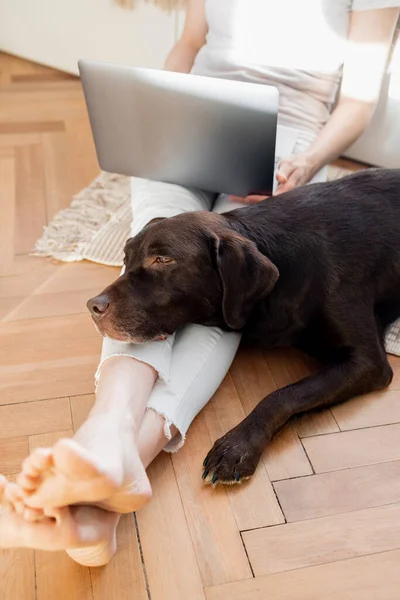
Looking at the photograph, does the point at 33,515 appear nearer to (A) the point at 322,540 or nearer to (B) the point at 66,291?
(A) the point at 322,540

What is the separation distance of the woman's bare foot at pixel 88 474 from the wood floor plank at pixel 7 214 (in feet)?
3.53

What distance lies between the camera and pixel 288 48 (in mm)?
2035

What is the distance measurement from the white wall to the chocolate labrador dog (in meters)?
1.56

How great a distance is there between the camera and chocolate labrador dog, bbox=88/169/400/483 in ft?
4.85

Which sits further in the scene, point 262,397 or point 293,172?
point 293,172

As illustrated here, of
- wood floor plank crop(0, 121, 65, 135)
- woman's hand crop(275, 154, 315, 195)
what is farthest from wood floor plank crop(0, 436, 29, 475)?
wood floor plank crop(0, 121, 65, 135)

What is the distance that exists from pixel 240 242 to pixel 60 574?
77 cm

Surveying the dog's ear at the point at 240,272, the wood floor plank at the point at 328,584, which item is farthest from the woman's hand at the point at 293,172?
the wood floor plank at the point at 328,584

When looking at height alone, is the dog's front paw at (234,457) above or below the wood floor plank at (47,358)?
above

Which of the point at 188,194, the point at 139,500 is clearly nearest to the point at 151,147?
the point at 188,194

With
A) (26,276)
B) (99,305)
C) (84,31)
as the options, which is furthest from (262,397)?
(84,31)

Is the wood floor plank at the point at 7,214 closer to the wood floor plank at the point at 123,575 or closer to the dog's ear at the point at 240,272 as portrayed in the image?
the dog's ear at the point at 240,272

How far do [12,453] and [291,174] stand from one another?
1039 millimetres

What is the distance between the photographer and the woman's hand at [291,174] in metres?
1.87
